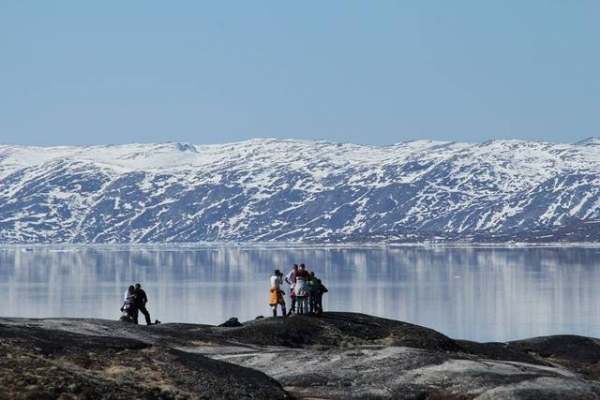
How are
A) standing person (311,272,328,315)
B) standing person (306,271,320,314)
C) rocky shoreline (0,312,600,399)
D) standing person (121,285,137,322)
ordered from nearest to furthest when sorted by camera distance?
1. rocky shoreline (0,312,600,399)
2. standing person (121,285,137,322)
3. standing person (311,272,328,315)
4. standing person (306,271,320,314)

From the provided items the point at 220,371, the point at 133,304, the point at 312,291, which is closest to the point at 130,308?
the point at 133,304

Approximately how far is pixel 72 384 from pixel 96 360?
6072 mm

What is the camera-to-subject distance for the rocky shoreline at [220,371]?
35.8 m

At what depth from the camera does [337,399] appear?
134 feet

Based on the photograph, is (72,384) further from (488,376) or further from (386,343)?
(386,343)

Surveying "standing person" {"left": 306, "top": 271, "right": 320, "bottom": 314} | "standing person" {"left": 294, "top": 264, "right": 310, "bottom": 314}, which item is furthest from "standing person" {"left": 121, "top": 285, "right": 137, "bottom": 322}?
"standing person" {"left": 306, "top": 271, "right": 320, "bottom": 314}

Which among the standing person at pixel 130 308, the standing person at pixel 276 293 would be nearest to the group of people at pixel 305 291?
the standing person at pixel 276 293

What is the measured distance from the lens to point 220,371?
40125 mm

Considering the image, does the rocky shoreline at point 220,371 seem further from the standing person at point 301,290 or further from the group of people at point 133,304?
the standing person at point 301,290

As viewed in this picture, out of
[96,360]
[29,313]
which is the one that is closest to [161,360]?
[96,360]

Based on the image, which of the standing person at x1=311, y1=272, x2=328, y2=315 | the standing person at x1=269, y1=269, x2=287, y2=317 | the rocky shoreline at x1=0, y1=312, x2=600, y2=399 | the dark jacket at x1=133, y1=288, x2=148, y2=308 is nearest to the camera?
the rocky shoreline at x1=0, y1=312, x2=600, y2=399

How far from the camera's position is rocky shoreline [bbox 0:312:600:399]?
117 ft

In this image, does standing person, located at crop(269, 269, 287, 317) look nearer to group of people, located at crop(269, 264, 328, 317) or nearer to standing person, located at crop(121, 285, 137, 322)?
group of people, located at crop(269, 264, 328, 317)

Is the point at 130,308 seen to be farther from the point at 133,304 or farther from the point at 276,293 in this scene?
the point at 276,293
